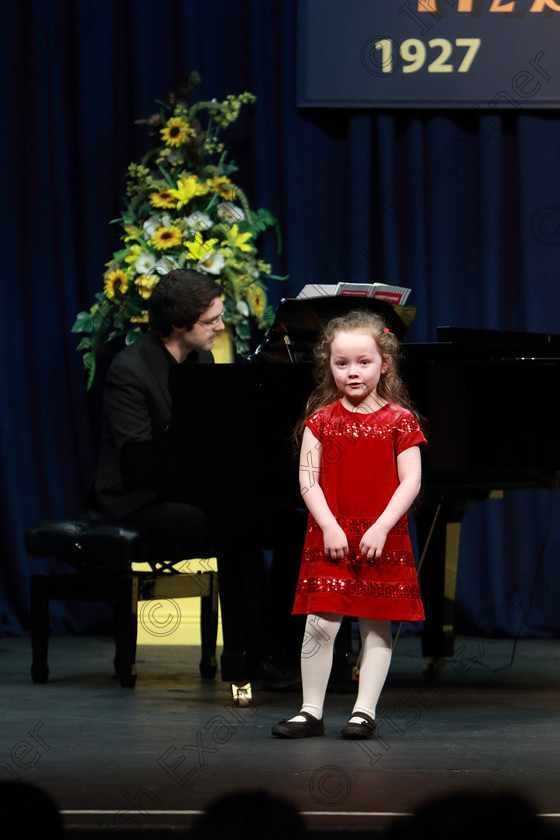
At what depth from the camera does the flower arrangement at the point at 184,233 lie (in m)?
4.59

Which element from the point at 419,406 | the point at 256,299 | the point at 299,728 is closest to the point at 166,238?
the point at 256,299

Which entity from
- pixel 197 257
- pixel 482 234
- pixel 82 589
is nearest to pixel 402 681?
pixel 82 589

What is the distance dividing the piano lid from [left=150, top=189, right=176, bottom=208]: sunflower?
4.34ft

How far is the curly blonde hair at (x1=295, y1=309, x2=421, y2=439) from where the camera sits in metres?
3.01

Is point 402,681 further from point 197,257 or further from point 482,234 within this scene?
point 482,234

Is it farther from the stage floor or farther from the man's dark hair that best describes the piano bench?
the man's dark hair

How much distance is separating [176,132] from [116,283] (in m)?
0.67

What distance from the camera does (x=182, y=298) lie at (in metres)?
3.88

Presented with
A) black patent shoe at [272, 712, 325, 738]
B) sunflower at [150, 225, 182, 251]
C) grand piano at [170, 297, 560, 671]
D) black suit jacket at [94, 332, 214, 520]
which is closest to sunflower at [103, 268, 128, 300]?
sunflower at [150, 225, 182, 251]

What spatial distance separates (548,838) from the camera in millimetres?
1999

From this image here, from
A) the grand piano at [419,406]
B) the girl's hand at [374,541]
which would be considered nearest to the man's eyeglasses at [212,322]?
the grand piano at [419,406]

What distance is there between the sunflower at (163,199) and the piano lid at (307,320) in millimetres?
1323

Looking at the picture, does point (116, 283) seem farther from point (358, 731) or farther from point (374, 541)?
point (358, 731)

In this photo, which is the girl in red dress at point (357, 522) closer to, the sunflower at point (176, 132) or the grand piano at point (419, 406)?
the grand piano at point (419, 406)
